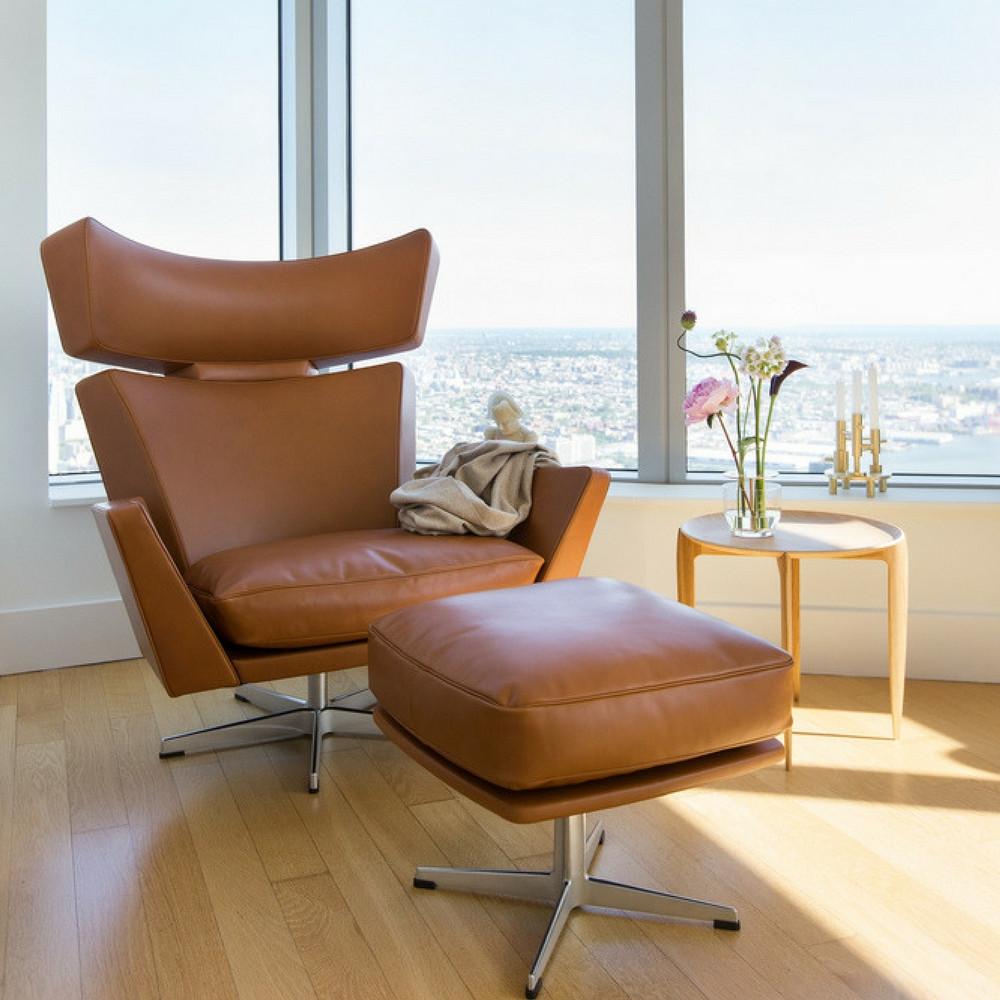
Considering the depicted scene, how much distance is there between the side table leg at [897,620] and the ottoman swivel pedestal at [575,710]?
0.79 metres

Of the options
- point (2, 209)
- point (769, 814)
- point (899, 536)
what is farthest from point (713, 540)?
point (2, 209)

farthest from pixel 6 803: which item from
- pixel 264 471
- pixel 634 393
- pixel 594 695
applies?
pixel 634 393

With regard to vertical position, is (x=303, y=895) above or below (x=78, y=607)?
below

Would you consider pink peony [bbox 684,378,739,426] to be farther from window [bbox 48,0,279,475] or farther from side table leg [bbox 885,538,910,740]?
window [bbox 48,0,279,475]

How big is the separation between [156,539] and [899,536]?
4.82 feet

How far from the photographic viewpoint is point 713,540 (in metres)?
2.17

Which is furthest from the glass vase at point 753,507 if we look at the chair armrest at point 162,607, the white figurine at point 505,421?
the chair armrest at point 162,607

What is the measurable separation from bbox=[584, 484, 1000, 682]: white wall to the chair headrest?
85 cm

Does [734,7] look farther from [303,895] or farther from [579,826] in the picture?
[303,895]

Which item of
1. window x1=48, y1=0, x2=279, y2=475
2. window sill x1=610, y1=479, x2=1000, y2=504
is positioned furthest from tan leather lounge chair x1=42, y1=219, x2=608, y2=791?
window x1=48, y1=0, x2=279, y2=475

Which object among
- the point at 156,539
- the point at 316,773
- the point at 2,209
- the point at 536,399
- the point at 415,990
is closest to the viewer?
the point at 415,990

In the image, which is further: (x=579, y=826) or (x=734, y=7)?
(x=734, y=7)

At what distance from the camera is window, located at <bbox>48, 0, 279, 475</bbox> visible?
306 centimetres

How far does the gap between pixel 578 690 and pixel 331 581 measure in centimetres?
78
